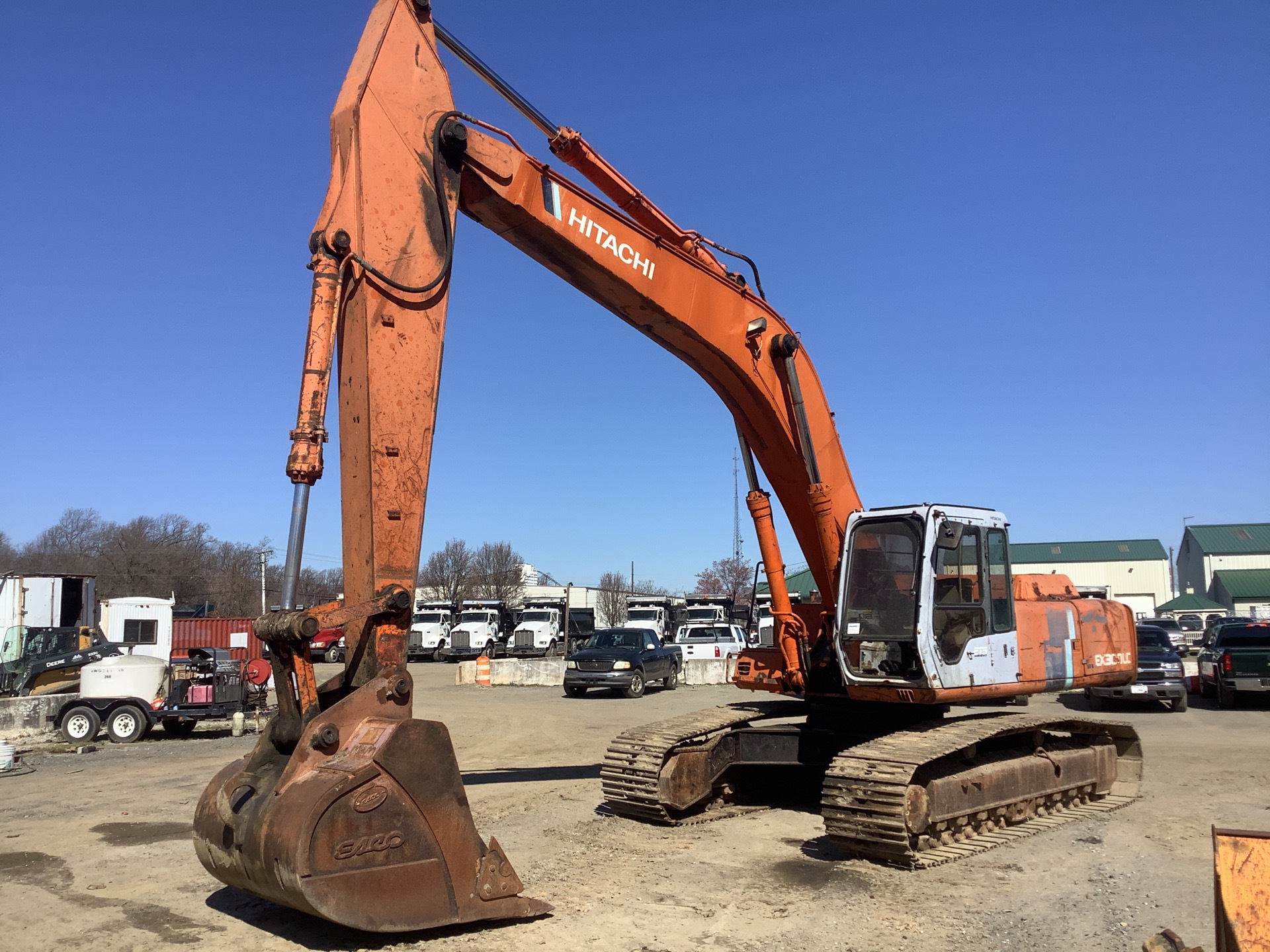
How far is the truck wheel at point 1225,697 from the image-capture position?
67.1 ft

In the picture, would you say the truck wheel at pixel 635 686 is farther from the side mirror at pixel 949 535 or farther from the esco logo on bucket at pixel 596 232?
the esco logo on bucket at pixel 596 232

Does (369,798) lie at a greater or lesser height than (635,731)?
greater

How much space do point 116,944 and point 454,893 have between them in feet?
7.21

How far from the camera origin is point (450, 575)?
7738cm

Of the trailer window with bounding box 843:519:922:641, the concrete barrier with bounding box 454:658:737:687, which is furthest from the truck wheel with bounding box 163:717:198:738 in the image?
the trailer window with bounding box 843:519:922:641

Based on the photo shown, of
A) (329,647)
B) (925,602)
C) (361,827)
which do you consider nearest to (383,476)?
(361,827)

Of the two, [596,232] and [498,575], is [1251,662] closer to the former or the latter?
[596,232]

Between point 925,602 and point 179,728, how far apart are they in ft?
→ 48.3

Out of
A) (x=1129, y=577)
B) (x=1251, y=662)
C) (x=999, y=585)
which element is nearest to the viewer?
(x=999, y=585)

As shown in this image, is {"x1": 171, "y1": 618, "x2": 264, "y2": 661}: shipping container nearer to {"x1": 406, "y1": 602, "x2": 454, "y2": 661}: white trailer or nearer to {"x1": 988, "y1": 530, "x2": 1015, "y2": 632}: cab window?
{"x1": 406, "y1": 602, "x2": 454, "y2": 661}: white trailer

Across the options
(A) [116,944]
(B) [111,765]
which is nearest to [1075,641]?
(A) [116,944]

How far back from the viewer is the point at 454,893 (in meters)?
5.35

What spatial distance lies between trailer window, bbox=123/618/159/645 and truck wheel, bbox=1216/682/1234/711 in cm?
2590

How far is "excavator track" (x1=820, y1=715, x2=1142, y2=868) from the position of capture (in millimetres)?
7520
